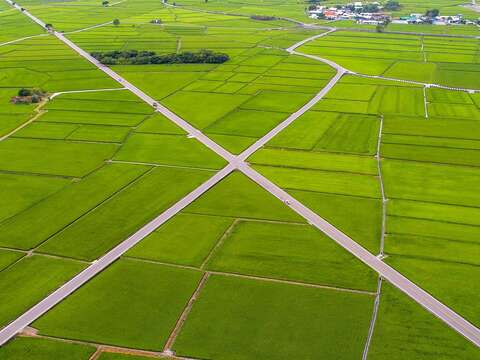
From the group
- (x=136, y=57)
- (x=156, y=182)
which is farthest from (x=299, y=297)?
(x=136, y=57)

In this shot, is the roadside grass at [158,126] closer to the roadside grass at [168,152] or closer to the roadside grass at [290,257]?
the roadside grass at [168,152]

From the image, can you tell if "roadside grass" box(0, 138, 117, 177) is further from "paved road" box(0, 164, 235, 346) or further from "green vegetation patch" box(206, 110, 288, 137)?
"green vegetation patch" box(206, 110, 288, 137)

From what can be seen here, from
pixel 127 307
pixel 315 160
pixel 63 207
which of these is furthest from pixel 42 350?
pixel 315 160

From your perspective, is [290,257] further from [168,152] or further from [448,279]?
[168,152]

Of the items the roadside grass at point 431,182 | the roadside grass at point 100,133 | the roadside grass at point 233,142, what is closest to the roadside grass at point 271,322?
the roadside grass at point 431,182

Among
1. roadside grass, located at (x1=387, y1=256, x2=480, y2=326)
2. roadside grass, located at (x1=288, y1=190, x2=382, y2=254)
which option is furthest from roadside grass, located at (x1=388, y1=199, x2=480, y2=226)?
roadside grass, located at (x1=387, y1=256, x2=480, y2=326)
